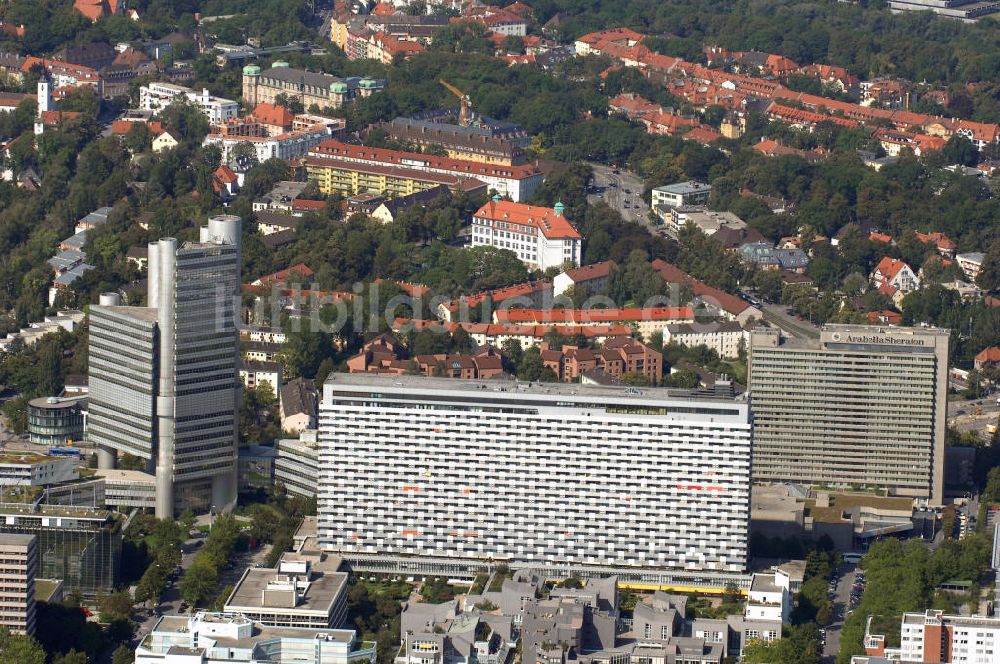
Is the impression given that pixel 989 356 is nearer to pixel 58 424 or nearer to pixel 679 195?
pixel 679 195

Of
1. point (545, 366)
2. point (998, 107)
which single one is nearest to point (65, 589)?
point (545, 366)

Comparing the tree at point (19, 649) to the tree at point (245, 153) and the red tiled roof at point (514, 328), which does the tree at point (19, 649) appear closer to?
the red tiled roof at point (514, 328)

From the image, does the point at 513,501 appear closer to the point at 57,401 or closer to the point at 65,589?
the point at 65,589

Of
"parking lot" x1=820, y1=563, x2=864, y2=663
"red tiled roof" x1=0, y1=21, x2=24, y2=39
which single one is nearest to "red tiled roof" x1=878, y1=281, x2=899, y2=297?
"parking lot" x1=820, y1=563, x2=864, y2=663

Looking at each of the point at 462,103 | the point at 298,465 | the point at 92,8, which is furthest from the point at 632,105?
the point at 298,465

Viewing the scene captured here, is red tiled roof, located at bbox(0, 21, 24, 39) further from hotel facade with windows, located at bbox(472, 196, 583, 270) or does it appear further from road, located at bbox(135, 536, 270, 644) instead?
road, located at bbox(135, 536, 270, 644)

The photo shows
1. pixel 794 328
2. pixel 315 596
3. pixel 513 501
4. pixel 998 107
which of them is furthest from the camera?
pixel 998 107
